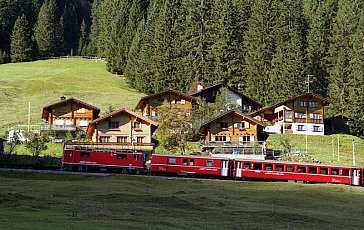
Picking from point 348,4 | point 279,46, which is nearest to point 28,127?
point 279,46

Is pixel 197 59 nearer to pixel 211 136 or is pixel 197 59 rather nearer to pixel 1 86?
pixel 211 136

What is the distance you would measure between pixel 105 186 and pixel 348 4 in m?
80.1

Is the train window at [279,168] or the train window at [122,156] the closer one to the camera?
the train window at [279,168]

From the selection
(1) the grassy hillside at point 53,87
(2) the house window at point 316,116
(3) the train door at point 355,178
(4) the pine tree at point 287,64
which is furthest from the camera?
(1) the grassy hillside at point 53,87

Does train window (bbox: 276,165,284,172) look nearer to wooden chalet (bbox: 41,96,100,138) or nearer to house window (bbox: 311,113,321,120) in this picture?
house window (bbox: 311,113,321,120)

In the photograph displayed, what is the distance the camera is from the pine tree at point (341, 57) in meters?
73.6

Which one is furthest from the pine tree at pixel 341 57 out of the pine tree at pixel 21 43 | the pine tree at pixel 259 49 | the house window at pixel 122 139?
the pine tree at pixel 21 43

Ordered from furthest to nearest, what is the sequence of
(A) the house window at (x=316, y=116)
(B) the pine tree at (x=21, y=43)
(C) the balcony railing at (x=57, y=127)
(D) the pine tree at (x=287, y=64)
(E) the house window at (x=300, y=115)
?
(B) the pine tree at (x=21, y=43) < (D) the pine tree at (x=287, y=64) < (E) the house window at (x=300, y=115) < (A) the house window at (x=316, y=116) < (C) the balcony railing at (x=57, y=127)

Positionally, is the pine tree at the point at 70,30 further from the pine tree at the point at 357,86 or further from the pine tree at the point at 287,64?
the pine tree at the point at 357,86

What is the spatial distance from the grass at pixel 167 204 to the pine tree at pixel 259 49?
42129mm

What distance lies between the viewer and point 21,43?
4747 inches

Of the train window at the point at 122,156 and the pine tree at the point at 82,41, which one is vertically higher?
the pine tree at the point at 82,41

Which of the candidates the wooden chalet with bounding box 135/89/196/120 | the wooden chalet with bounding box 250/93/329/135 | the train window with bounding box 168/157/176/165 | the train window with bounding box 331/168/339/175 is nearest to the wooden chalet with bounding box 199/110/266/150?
the wooden chalet with bounding box 250/93/329/135

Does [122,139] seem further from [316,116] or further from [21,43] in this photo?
[21,43]
